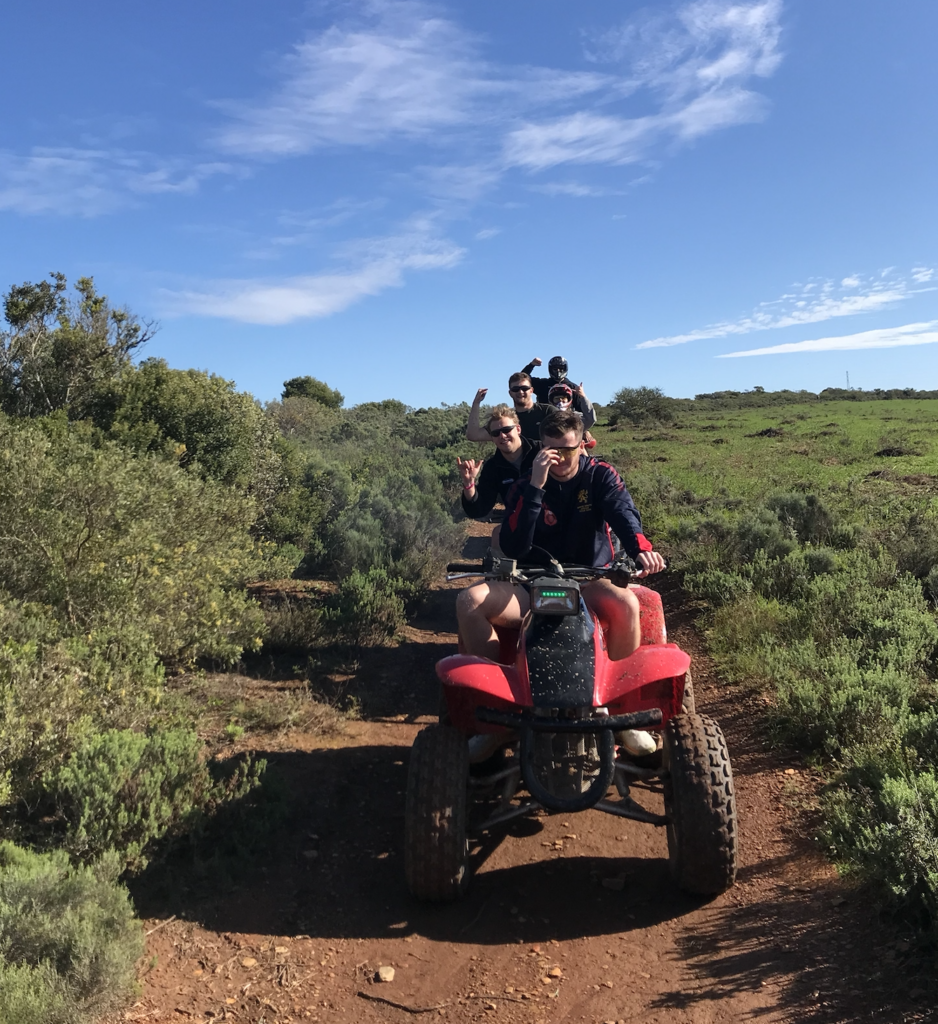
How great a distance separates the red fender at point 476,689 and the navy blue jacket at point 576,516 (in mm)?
867

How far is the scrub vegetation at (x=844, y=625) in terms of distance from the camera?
11.4ft

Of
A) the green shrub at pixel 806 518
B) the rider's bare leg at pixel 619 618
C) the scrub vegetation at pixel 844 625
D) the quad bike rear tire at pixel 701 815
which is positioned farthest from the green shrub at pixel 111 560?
the green shrub at pixel 806 518

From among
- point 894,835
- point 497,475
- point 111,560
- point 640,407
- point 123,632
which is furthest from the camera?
point 640,407

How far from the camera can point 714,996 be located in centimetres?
287

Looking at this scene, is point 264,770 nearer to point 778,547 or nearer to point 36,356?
point 778,547

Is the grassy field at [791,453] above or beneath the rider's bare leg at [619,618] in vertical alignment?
above

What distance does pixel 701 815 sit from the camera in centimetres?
337

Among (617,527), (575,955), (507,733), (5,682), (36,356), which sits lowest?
(575,955)

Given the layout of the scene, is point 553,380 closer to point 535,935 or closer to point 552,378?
point 552,378

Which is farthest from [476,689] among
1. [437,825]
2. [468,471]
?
[468,471]

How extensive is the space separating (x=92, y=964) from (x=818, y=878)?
10.3 feet

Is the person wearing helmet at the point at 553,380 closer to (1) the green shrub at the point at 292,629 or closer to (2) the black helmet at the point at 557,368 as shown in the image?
(2) the black helmet at the point at 557,368

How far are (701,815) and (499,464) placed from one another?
322 centimetres

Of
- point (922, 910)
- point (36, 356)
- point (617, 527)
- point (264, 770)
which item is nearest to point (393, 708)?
point (264, 770)
